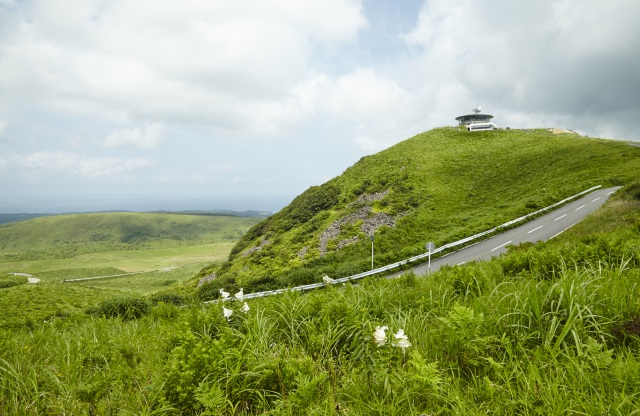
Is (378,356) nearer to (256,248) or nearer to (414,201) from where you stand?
(414,201)

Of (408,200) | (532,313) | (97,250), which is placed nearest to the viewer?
(532,313)

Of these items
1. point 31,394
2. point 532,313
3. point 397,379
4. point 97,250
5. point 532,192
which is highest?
point 532,192

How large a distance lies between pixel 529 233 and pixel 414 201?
18476 mm

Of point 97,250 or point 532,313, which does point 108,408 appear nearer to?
point 532,313

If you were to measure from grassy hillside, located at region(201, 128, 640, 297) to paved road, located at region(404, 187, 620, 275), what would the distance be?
99.2 inches

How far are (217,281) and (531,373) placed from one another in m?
35.9

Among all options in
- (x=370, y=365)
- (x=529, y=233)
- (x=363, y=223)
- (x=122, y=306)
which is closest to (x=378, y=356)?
(x=370, y=365)

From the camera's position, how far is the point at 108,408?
2834mm

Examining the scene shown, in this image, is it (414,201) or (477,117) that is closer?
(414,201)

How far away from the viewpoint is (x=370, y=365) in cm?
282

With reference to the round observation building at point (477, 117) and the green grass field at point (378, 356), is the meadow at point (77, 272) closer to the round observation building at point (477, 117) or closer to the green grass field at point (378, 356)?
the green grass field at point (378, 356)

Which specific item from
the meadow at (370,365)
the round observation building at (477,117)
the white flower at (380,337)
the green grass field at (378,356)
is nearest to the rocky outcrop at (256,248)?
the green grass field at (378,356)

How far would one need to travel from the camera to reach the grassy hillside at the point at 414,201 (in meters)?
31.2

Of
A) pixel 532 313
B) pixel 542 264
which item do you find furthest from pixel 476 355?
pixel 542 264
